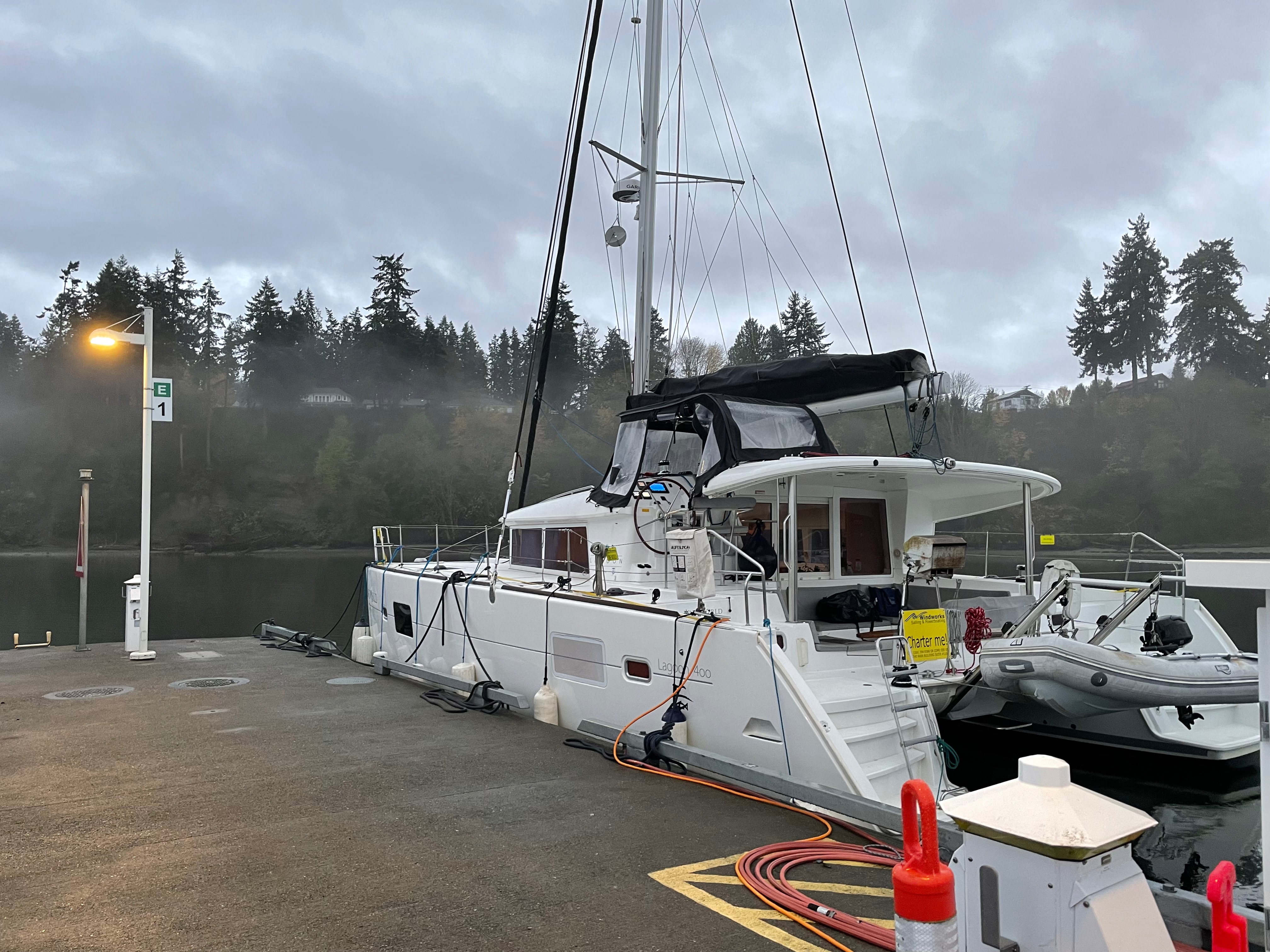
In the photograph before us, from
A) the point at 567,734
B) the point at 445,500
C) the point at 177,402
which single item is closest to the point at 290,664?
the point at 567,734

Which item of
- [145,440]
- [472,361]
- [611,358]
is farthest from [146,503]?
[472,361]

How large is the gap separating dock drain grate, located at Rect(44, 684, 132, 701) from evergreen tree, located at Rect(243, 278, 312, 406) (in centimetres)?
7350

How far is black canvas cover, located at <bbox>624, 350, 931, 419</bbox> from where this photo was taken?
8062 mm

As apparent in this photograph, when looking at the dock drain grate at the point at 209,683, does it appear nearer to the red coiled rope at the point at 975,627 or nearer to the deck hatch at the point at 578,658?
the deck hatch at the point at 578,658

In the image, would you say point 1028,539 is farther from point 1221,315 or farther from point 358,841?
point 1221,315

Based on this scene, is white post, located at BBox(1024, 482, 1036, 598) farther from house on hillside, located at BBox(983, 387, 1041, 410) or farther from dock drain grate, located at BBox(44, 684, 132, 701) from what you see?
house on hillside, located at BBox(983, 387, 1041, 410)

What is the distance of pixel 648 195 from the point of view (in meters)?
11.1

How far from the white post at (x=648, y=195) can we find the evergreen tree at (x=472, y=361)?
2912 inches

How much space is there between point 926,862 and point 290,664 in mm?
9670

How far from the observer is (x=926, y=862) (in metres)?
2.20

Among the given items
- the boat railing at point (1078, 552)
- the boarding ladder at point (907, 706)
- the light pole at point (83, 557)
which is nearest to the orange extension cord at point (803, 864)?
the boarding ladder at point (907, 706)

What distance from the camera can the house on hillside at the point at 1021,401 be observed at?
2704 inches

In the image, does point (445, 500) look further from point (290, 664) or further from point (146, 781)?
point (146, 781)

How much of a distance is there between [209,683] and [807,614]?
6155 millimetres
